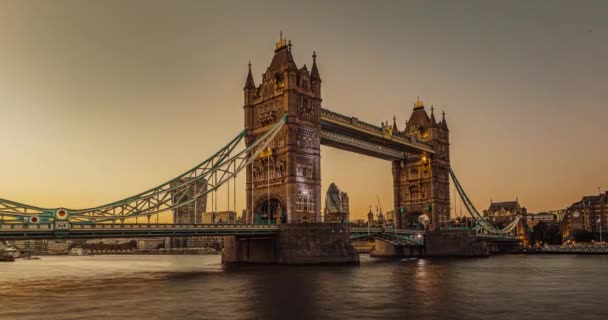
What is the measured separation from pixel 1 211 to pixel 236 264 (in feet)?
109

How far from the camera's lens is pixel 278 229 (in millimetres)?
63188

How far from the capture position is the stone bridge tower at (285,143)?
69.0 m

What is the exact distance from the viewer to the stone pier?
2450 inches

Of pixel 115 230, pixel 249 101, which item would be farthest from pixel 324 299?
pixel 249 101

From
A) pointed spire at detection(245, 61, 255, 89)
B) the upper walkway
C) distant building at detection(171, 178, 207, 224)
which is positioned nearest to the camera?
distant building at detection(171, 178, 207, 224)

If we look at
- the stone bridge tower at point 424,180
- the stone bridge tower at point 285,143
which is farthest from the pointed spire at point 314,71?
the stone bridge tower at point 424,180

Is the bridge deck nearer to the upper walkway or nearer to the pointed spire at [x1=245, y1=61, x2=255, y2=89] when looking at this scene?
the upper walkway

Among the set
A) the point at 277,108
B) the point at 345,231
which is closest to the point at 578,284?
the point at 345,231

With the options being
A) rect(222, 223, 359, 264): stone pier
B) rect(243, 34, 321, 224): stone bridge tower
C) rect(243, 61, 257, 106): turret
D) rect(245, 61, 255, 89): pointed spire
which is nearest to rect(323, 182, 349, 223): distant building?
rect(243, 34, 321, 224): stone bridge tower

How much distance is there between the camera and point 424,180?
102750 millimetres

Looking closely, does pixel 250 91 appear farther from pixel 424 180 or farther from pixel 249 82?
pixel 424 180

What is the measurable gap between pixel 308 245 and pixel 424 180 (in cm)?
4668

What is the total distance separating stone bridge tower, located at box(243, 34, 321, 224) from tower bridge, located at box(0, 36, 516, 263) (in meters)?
0.13

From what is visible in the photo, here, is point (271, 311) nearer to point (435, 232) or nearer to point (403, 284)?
point (403, 284)
